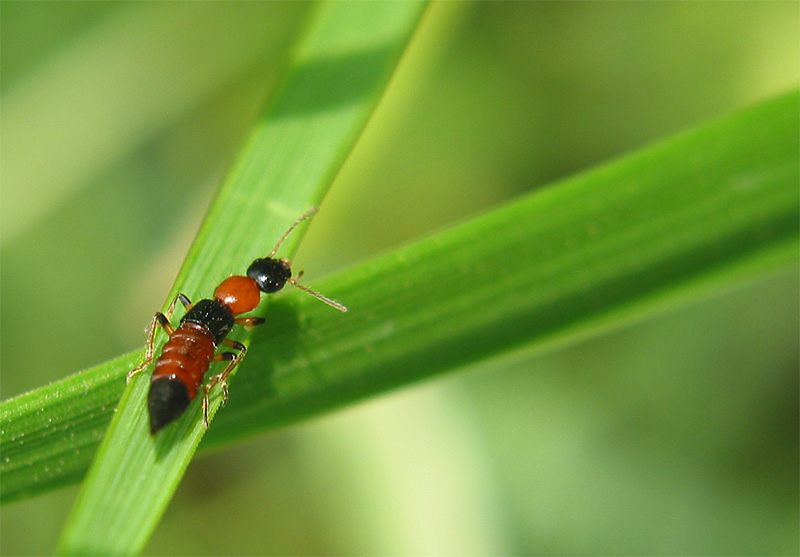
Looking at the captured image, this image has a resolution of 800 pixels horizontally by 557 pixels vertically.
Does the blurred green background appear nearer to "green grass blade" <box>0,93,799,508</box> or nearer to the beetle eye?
the beetle eye

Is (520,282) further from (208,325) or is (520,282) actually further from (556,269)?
(208,325)

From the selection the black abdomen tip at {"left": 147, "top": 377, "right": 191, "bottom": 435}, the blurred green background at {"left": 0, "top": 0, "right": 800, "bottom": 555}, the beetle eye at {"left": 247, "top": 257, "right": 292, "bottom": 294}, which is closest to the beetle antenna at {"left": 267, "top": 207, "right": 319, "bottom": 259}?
the beetle eye at {"left": 247, "top": 257, "right": 292, "bottom": 294}

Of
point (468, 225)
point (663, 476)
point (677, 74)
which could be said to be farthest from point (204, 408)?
point (677, 74)

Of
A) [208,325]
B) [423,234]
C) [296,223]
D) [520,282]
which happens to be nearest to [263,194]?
[296,223]

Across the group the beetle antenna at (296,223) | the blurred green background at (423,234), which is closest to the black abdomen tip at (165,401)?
the beetle antenna at (296,223)

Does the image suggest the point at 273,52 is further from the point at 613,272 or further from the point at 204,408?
the point at 613,272

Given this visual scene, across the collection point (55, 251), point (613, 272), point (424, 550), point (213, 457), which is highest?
point (55, 251)

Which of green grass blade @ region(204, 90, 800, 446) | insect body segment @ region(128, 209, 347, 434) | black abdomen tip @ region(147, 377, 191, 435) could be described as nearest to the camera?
green grass blade @ region(204, 90, 800, 446)
